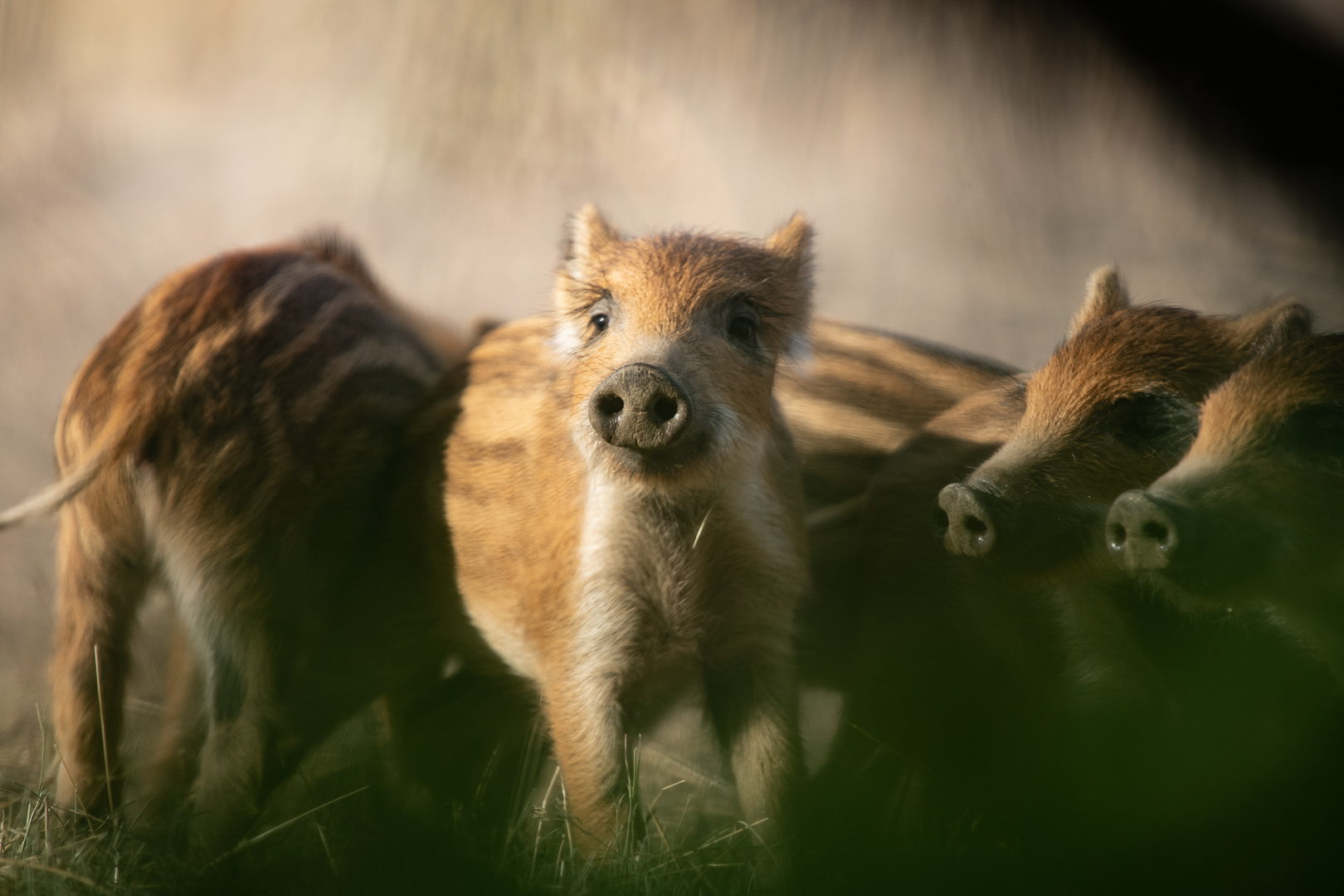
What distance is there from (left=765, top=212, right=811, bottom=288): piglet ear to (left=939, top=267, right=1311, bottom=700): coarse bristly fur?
51 centimetres

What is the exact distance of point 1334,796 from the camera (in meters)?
1.71

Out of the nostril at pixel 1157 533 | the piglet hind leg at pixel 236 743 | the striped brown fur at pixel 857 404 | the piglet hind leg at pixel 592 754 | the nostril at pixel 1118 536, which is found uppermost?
the nostril at pixel 1157 533

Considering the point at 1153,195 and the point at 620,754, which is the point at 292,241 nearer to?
the point at 620,754

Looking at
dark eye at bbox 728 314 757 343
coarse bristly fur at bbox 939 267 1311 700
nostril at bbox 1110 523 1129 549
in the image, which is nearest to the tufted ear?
dark eye at bbox 728 314 757 343

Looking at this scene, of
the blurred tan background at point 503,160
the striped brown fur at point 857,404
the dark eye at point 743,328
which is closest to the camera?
the dark eye at point 743,328

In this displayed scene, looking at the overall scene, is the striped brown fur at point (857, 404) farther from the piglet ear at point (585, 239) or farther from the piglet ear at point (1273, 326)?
the piglet ear at point (1273, 326)

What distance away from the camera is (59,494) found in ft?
6.35

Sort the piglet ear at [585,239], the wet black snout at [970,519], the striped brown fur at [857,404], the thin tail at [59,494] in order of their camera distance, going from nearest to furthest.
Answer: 1. the wet black snout at [970,519]
2. the thin tail at [59,494]
3. the piglet ear at [585,239]
4. the striped brown fur at [857,404]

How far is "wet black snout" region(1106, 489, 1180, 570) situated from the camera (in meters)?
1.46

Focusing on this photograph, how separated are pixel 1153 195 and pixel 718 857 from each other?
1856 millimetres

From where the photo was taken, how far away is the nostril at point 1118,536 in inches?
59.3

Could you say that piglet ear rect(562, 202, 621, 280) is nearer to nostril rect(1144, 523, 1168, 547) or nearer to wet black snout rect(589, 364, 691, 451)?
wet black snout rect(589, 364, 691, 451)

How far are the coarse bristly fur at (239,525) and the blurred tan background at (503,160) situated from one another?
0.82m

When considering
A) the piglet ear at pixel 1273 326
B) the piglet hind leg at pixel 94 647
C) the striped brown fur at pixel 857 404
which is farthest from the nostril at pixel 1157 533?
the piglet hind leg at pixel 94 647
